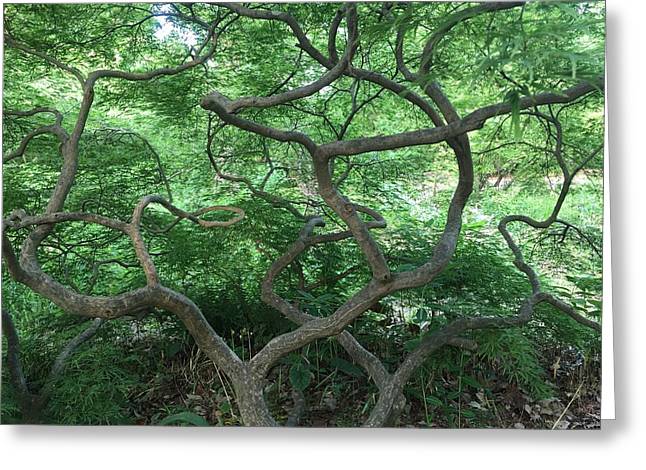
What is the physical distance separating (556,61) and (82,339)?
1.86 metres

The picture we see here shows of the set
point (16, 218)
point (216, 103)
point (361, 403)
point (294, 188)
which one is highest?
point (216, 103)

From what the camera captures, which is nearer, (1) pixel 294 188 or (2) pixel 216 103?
(2) pixel 216 103

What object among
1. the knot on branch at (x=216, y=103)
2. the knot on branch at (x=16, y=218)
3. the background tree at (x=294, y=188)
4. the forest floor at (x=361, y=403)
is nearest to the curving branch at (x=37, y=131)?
the background tree at (x=294, y=188)

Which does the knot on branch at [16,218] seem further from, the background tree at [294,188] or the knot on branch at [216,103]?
the knot on branch at [216,103]

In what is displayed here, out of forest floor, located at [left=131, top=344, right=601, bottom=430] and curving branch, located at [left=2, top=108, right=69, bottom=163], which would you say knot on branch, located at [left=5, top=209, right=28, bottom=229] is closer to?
curving branch, located at [left=2, top=108, right=69, bottom=163]

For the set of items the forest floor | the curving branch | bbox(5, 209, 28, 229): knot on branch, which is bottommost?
the forest floor

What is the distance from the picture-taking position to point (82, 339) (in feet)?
9.14

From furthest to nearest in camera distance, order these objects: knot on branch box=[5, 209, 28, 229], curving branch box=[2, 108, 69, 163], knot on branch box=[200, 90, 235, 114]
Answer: curving branch box=[2, 108, 69, 163] → knot on branch box=[5, 209, 28, 229] → knot on branch box=[200, 90, 235, 114]

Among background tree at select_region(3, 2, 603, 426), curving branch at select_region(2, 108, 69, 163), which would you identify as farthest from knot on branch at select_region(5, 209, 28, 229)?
curving branch at select_region(2, 108, 69, 163)

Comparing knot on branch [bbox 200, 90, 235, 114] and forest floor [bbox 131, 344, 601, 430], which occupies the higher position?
knot on branch [bbox 200, 90, 235, 114]

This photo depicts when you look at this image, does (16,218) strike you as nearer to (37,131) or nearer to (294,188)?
(37,131)

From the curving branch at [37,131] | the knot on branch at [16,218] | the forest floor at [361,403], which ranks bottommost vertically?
the forest floor at [361,403]

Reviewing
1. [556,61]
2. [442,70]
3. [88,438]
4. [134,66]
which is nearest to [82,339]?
[88,438]

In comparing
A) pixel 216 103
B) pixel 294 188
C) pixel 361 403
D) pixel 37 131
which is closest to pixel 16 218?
pixel 37 131
